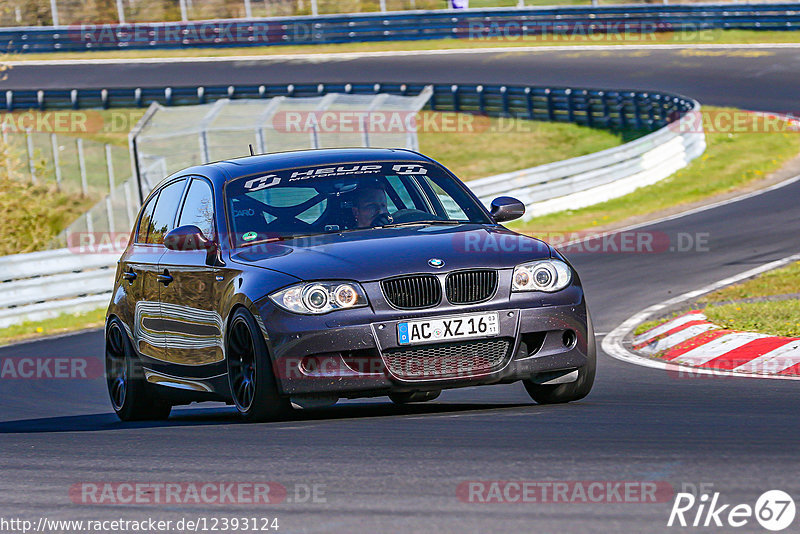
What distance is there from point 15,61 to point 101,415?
46.3 m

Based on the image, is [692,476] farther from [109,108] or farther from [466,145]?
[109,108]

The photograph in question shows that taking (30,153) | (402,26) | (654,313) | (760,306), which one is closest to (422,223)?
(760,306)

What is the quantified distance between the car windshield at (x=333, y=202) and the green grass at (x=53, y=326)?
28.2ft

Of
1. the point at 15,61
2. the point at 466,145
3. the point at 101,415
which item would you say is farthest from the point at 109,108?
the point at 101,415

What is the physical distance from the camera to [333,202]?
803cm

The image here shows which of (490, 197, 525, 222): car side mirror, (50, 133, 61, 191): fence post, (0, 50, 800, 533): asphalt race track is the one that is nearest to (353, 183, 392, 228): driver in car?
(490, 197, 525, 222): car side mirror

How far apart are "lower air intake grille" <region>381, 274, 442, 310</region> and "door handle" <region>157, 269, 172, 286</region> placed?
202 centimetres

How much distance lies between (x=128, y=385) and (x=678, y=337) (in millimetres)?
4308

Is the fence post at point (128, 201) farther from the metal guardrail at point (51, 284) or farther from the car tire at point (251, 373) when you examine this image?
the car tire at point (251, 373)

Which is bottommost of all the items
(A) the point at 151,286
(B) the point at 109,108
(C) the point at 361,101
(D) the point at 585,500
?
(B) the point at 109,108

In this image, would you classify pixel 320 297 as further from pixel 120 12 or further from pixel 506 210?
pixel 120 12

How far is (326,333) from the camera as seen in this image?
6.88 m

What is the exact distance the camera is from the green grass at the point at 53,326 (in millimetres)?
16266

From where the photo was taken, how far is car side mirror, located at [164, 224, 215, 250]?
7891mm
